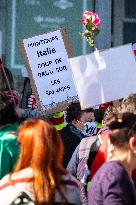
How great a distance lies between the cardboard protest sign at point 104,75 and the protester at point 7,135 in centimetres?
44

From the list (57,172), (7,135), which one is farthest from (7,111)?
(57,172)

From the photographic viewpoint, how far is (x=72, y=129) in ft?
15.3

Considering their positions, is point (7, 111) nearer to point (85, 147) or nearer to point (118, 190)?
point (85, 147)

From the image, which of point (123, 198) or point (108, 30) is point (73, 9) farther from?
point (123, 198)

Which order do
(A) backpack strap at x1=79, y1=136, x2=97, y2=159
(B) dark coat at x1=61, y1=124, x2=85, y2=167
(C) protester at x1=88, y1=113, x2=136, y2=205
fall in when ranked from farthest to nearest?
(B) dark coat at x1=61, y1=124, x2=85, y2=167, (A) backpack strap at x1=79, y1=136, x2=97, y2=159, (C) protester at x1=88, y1=113, x2=136, y2=205

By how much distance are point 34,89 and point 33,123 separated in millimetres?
1646

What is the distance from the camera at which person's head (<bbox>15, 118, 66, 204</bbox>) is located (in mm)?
2795

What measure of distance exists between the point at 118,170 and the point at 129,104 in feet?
3.03

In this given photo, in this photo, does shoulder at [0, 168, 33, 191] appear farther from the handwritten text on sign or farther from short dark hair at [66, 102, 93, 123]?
short dark hair at [66, 102, 93, 123]

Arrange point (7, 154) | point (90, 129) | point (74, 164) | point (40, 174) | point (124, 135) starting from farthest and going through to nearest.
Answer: point (90, 129), point (74, 164), point (7, 154), point (124, 135), point (40, 174)

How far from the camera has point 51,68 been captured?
4.71 metres

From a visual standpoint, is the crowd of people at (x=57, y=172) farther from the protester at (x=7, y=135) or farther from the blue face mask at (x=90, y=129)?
the blue face mask at (x=90, y=129)

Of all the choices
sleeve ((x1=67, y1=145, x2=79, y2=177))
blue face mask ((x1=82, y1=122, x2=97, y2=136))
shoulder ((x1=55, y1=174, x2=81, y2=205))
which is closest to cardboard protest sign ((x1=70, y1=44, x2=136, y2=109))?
sleeve ((x1=67, y1=145, x2=79, y2=177))

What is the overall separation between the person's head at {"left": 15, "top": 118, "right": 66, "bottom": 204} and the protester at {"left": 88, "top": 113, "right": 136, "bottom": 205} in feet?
0.71
